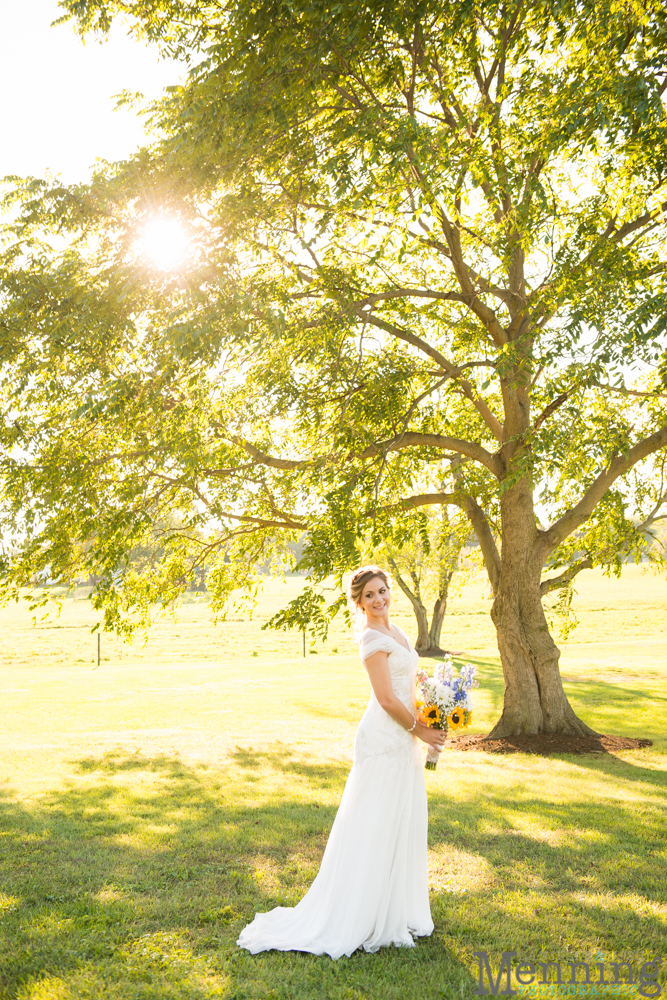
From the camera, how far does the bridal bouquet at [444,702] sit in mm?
5324

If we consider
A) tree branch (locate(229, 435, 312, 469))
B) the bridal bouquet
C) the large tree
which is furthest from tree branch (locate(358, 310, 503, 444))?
the bridal bouquet

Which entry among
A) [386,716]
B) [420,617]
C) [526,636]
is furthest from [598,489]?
[420,617]

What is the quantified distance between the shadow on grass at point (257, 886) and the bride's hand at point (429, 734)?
51.9 inches

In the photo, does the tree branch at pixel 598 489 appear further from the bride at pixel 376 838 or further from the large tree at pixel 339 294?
the bride at pixel 376 838

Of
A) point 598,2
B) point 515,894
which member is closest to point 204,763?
point 515,894

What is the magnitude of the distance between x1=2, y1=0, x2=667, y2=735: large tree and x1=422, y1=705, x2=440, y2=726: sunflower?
3846 millimetres

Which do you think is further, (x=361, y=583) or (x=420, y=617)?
(x=420, y=617)

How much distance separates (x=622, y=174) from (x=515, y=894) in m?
8.04

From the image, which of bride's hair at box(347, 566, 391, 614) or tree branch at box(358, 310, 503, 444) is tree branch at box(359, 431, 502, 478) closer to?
tree branch at box(358, 310, 503, 444)

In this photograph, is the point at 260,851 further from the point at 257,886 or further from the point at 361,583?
the point at 361,583

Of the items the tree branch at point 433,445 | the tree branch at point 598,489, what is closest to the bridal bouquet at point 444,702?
the tree branch at point 433,445

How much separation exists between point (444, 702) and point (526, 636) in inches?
333

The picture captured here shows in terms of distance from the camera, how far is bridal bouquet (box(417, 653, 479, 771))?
5324mm

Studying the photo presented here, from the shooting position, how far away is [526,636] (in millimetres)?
13312
